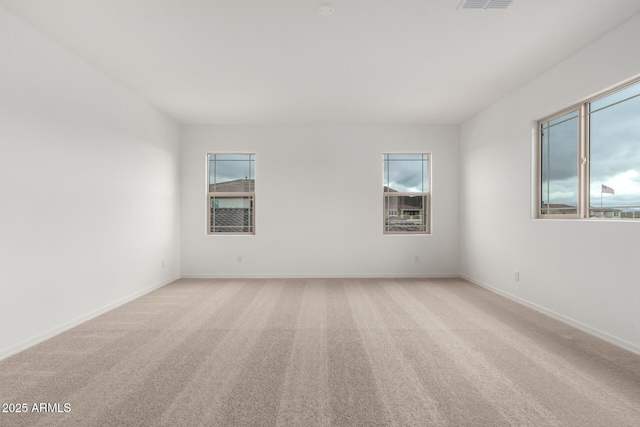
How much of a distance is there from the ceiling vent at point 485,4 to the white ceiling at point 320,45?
70 millimetres

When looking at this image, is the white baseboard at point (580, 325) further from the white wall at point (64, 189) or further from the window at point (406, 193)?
the white wall at point (64, 189)

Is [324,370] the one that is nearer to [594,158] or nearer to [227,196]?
[594,158]

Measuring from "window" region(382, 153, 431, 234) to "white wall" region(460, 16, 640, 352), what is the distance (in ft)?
2.25

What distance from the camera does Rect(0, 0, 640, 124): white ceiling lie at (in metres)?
2.52

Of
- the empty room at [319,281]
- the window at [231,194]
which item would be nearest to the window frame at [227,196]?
the window at [231,194]

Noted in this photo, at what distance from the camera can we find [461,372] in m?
2.27

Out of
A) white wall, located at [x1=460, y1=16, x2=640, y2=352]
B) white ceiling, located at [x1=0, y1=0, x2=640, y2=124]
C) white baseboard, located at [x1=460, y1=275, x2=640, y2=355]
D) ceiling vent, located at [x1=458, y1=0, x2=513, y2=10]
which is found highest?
white ceiling, located at [x1=0, y1=0, x2=640, y2=124]

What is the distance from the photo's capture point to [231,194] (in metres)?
5.88

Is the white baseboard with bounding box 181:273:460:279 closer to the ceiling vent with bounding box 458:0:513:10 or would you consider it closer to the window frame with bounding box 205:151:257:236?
the window frame with bounding box 205:151:257:236

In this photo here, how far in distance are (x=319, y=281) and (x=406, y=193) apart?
2327 mm

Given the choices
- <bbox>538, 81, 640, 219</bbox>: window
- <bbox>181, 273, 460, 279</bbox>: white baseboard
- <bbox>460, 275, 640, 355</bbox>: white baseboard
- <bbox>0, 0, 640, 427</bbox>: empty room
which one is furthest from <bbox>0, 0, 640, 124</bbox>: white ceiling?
<bbox>181, 273, 460, 279</bbox>: white baseboard

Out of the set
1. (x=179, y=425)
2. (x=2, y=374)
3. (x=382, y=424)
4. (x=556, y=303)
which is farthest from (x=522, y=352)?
(x=2, y=374)

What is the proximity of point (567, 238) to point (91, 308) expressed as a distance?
207 inches

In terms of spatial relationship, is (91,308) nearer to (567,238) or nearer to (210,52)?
(210,52)
